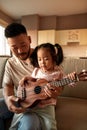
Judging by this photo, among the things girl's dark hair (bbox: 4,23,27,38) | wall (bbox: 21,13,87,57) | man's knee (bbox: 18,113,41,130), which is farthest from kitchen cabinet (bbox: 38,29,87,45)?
man's knee (bbox: 18,113,41,130)

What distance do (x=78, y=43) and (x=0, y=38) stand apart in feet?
7.34

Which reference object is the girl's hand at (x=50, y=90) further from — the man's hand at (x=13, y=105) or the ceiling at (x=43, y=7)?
the ceiling at (x=43, y=7)

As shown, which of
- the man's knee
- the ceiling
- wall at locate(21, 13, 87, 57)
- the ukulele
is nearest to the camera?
the man's knee

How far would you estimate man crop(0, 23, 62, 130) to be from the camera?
919mm

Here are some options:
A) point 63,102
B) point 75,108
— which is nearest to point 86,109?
point 75,108

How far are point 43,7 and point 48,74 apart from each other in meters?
3.77

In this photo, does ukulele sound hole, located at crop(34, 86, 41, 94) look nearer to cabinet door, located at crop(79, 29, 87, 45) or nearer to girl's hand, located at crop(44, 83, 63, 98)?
girl's hand, located at crop(44, 83, 63, 98)

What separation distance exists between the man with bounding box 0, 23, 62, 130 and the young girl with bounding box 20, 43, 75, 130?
1.1 inches

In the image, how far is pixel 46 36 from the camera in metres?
4.96

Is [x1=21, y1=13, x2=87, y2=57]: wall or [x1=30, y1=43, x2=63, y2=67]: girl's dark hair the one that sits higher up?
[x1=21, y1=13, x2=87, y2=57]: wall

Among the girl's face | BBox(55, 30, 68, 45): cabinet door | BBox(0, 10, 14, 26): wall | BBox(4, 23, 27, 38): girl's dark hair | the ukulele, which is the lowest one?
the ukulele

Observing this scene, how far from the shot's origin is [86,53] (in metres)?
4.86

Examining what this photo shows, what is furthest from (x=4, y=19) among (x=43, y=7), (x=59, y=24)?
(x=59, y=24)

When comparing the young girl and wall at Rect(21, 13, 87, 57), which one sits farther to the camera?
wall at Rect(21, 13, 87, 57)
